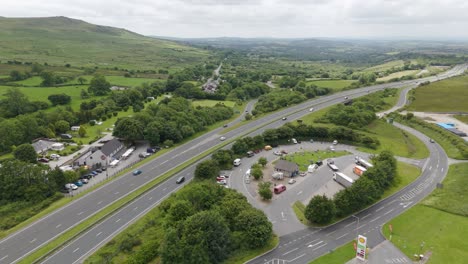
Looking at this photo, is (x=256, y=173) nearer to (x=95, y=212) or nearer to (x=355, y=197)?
(x=355, y=197)

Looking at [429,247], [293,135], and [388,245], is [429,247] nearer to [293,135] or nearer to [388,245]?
[388,245]

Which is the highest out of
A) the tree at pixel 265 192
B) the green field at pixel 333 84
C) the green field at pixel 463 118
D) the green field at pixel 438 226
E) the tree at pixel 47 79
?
the tree at pixel 47 79

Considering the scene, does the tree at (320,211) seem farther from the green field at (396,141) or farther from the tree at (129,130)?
the tree at (129,130)

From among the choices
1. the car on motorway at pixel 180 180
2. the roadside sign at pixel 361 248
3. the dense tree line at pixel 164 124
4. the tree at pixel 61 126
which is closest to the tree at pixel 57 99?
the tree at pixel 61 126

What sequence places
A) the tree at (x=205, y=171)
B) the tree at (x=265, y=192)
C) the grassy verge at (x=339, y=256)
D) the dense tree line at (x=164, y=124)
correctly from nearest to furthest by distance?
the grassy verge at (x=339, y=256), the tree at (x=265, y=192), the tree at (x=205, y=171), the dense tree line at (x=164, y=124)

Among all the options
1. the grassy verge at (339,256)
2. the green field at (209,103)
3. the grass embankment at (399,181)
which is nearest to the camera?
the grassy verge at (339,256)

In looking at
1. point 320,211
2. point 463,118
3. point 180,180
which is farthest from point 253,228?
point 463,118

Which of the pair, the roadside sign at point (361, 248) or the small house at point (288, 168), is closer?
the roadside sign at point (361, 248)

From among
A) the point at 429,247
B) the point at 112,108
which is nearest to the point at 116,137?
the point at 112,108

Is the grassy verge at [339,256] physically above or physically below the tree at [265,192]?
below
